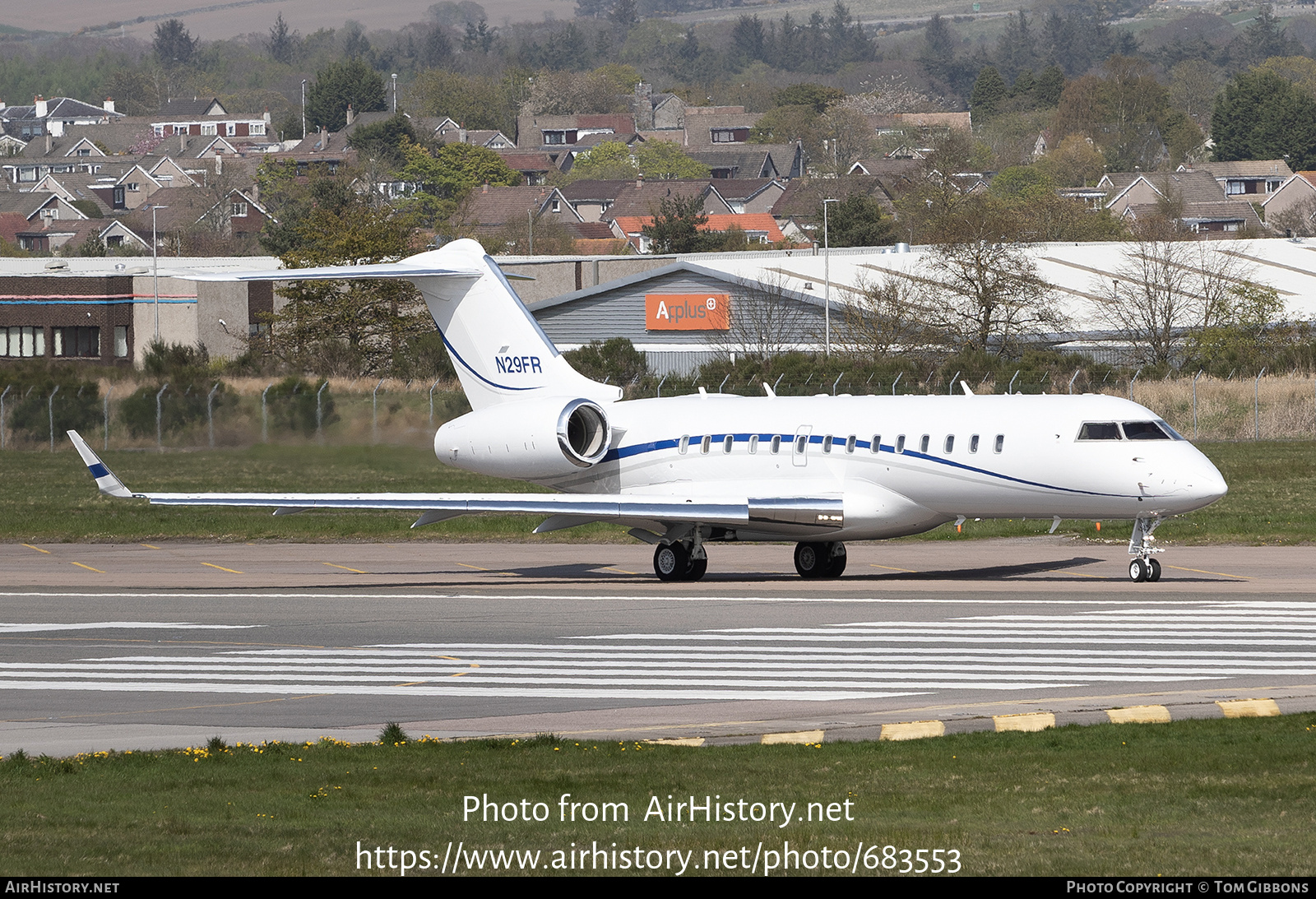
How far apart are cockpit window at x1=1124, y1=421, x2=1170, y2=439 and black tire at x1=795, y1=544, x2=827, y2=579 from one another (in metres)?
6.02

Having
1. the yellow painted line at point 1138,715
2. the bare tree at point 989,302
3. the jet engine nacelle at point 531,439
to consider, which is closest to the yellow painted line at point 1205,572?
the jet engine nacelle at point 531,439

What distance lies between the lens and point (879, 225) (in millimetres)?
124188

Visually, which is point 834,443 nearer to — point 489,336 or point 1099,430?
point 1099,430

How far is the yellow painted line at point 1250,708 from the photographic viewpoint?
1691 centimetres

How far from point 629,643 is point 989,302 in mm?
48932

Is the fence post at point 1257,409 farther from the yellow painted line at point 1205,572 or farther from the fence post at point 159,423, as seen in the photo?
the fence post at point 159,423

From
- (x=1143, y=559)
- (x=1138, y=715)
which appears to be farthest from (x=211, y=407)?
(x=1138, y=715)

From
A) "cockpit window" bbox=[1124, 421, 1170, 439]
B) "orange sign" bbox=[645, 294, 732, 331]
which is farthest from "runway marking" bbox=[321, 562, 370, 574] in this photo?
"orange sign" bbox=[645, 294, 732, 331]

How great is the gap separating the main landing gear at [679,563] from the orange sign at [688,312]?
43.9 metres

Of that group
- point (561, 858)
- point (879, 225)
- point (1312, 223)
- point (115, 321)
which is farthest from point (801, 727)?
point (1312, 223)

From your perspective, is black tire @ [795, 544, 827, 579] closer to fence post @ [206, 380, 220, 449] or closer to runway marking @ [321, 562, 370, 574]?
runway marking @ [321, 562, 370, 574]

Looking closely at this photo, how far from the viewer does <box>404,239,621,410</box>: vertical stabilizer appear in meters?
33.8

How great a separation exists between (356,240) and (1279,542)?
2255 inches

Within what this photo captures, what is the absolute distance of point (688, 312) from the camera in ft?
252
